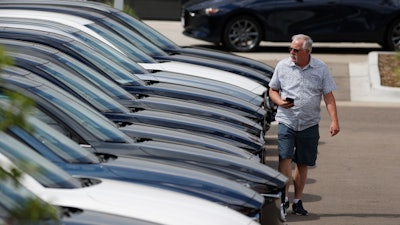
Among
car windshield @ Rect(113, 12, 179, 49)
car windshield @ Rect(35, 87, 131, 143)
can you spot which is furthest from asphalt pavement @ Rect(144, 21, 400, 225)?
car windshield @ Rect(35, 87, 131, 143)

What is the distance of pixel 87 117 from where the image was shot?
810 cm

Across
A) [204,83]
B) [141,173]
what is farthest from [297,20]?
[141,173]

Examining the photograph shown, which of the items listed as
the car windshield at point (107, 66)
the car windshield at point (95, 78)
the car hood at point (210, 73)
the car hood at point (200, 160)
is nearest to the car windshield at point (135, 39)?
the car hood at point (210, 73)

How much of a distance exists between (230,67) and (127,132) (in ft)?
18.3

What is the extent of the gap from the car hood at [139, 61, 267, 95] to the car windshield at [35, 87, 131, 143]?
15.0ft

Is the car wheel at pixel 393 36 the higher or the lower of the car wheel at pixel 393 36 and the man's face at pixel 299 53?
the lower

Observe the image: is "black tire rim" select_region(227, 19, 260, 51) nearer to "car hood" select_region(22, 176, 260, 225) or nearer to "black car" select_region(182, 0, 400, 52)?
"black car" select_region(182, 0, 400, 52)

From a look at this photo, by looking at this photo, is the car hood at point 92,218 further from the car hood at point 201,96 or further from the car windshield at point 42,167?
the car hood at point 201,96

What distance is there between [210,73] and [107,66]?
271cm

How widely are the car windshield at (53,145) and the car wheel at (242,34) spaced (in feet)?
51.2

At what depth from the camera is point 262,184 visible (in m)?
8.00

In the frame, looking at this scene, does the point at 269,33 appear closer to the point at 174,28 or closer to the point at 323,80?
the point at 174,28

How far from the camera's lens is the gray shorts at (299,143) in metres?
10.4

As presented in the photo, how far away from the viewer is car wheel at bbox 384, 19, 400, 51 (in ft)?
74.6
